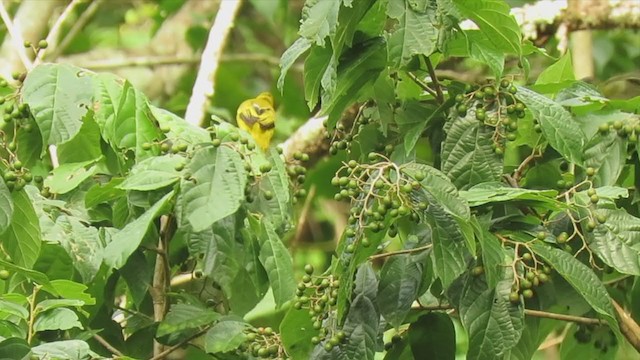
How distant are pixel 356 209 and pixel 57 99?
0.60 metres

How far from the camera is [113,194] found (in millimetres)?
2166

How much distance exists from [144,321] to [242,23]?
3553 millimetres

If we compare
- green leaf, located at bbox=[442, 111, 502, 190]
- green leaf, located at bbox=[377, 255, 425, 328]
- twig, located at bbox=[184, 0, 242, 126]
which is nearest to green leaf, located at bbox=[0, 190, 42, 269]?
green leaf, located at bbox=[377, 255, 425, 328]

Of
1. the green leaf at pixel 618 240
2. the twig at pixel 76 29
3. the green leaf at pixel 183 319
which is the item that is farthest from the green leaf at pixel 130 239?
the twig at pixel 76 29

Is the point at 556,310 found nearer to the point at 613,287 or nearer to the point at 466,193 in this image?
the point at 613,287

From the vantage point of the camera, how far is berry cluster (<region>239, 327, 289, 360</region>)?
205 centimetres

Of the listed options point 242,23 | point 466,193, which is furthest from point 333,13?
point 242,23

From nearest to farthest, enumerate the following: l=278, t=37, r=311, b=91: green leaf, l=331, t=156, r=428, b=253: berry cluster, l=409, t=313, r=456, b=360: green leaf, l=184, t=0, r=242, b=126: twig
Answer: l=331, t=156, r=428, b=253: berry cluster, l=278, t=37, r=311, b=91: green leaf, l=409, t=313, r=456, b=360: green leaf, l=184, t=0, r=242, b=126: twig

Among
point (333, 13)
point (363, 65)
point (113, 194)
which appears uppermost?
point (333, 13)

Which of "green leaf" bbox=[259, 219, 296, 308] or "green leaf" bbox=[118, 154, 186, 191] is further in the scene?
"green leaf" bbox=[259, 219, 296, 308]

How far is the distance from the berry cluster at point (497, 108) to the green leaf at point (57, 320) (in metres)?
0.74

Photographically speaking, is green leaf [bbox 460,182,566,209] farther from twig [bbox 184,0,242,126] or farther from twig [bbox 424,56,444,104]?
twig [bbox 184,0,242,126]

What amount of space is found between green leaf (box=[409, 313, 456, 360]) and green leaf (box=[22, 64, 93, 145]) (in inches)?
28.1

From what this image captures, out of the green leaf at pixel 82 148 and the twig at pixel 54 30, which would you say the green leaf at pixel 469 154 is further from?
the twig at pixel 54 30
